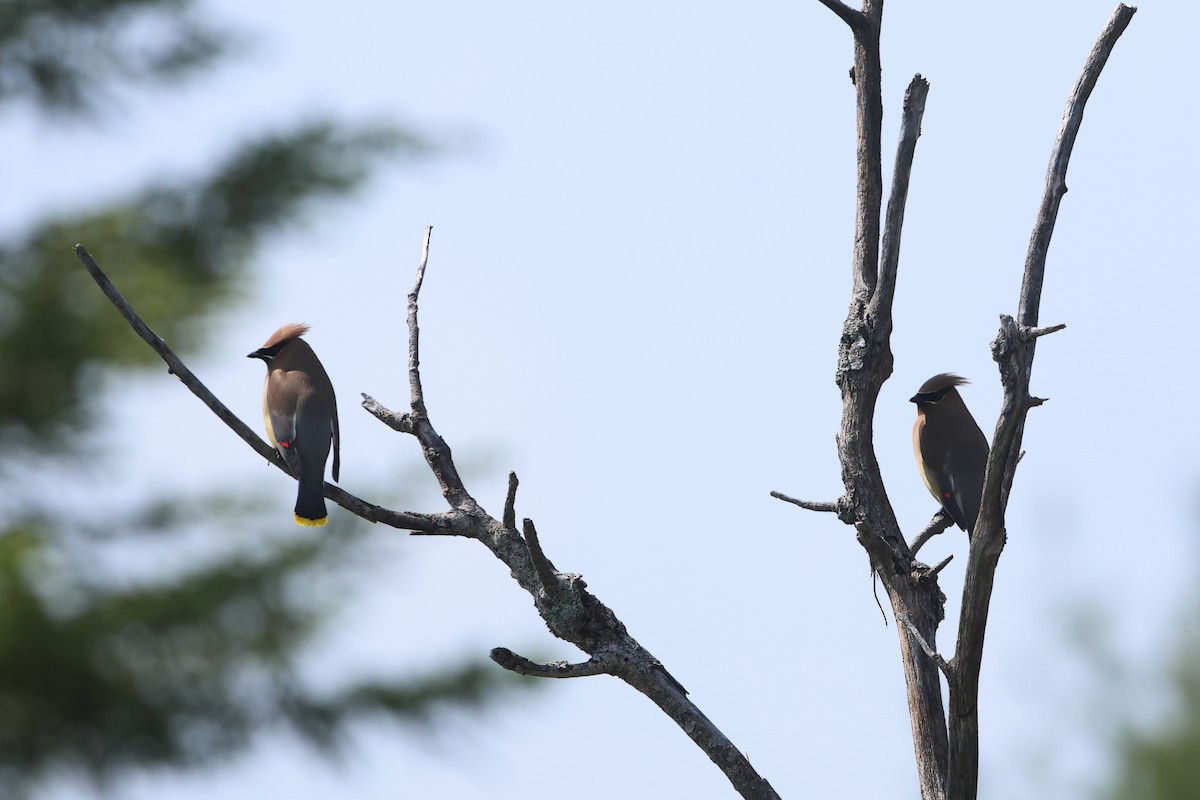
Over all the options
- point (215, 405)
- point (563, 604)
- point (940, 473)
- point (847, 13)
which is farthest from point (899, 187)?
point (940, 473)

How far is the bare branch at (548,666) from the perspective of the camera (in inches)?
143

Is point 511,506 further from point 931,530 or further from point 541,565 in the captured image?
point 931,530

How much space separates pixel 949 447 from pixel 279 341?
3052mm

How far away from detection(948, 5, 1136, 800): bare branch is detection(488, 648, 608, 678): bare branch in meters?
0.91

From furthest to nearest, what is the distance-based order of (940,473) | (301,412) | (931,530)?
(940,473) → (301,412) → (931,530)

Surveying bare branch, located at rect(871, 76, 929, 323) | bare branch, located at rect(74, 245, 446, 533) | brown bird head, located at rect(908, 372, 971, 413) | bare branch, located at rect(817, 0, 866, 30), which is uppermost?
brown bird head, located at rect(908, 372, 971, 413)

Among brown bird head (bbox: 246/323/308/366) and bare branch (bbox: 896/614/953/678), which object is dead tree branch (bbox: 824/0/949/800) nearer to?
bare branch (bbox: 896/614/953/678)

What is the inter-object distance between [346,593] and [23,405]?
9.26ft

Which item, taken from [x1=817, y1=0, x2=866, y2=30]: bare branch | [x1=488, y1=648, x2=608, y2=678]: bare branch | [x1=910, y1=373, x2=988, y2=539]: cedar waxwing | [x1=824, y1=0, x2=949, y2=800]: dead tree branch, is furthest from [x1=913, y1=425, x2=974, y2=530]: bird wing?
[x1=488, y1=648, x2=608, y2=678]: bare branch

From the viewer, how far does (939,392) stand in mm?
7266

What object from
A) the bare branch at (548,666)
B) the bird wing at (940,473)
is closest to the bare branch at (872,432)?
the bare branch at (548,666)

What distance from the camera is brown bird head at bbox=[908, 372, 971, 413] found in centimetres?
726

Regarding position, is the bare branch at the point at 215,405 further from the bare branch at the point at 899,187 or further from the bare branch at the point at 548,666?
the bare branch at the point at 899,187

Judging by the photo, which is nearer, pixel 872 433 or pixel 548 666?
pixel 548 666
